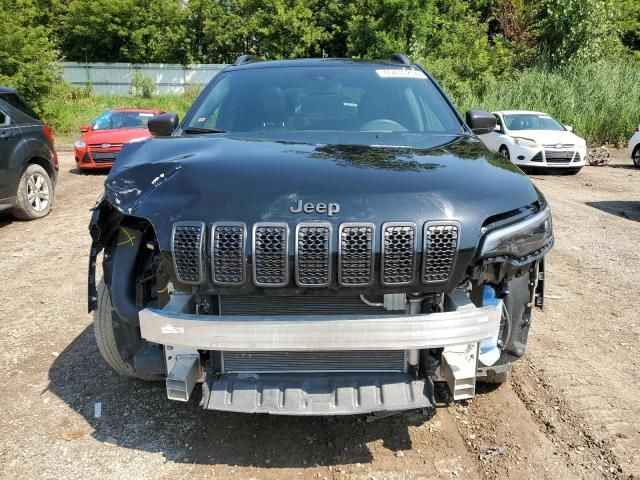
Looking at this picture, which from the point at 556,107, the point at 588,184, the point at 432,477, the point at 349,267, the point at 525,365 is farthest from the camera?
the point at 556,107

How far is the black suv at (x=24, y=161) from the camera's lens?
7285mm

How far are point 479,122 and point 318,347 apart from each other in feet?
7.46

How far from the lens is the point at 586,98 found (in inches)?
833

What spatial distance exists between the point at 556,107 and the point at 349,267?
71.8ft

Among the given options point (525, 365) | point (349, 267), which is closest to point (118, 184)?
point (349, 267)

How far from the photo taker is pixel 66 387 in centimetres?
329

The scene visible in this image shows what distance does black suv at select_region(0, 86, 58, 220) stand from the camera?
7.29m

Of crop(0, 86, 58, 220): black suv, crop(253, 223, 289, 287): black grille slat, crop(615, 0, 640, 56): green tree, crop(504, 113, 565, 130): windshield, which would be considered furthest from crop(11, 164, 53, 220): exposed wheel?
crop(615, 0, 640, 56): green tree

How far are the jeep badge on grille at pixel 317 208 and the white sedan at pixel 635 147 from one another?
51.0ft

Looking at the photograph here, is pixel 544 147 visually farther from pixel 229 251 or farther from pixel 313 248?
pixel 229 251

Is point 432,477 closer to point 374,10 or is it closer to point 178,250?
point 178,250

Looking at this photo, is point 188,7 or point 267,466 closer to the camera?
point 267,466

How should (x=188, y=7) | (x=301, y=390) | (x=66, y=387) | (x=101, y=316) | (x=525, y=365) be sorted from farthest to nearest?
1. (x=188, y=7)
2. (x=525, y=365)
3. (x=66, y=387)
4. (x=101, y=316)
5. (x=301, y=390)

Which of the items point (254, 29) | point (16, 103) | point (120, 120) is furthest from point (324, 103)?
point (254, 29)
